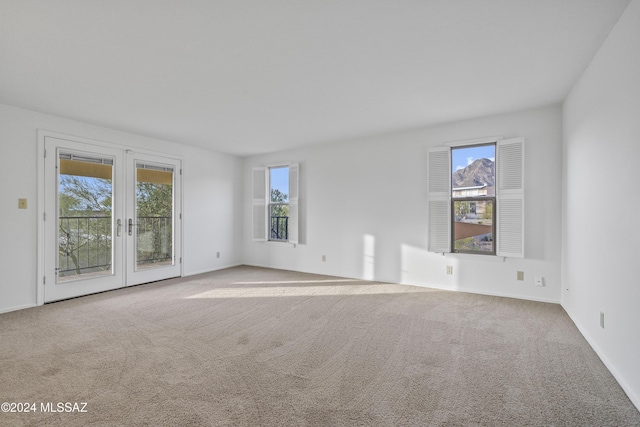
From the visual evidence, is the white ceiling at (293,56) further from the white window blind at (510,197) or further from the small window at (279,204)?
the small window at (279,204)

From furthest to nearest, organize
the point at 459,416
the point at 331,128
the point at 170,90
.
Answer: the point at 331,128 < the point at 170,90 < the point at 459,416

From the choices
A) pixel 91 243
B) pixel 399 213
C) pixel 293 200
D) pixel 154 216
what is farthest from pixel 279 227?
pixel 91 243

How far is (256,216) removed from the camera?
22.2ft

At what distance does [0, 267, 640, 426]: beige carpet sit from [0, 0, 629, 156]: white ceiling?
249cm

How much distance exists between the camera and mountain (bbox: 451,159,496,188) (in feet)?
14.4

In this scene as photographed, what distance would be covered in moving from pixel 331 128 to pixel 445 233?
7.71ft

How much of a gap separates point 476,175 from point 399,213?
4.10ft

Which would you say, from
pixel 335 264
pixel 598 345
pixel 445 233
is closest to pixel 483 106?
pixel 445 233

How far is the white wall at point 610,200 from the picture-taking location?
78.5 inches

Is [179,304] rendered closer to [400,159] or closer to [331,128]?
[331,128]

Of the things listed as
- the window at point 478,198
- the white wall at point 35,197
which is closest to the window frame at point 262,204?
the white wall at point 35,197

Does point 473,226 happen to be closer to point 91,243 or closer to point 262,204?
point 262,204

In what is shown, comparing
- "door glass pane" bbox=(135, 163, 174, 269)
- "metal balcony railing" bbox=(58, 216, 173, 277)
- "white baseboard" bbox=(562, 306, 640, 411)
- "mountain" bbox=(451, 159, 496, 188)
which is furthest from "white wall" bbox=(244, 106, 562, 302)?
"metal balcony railing" bbox=(58, 216, 173, 277)

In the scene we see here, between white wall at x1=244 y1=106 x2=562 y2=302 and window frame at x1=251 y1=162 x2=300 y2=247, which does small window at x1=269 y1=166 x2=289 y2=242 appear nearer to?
window frame at x1=251 y1=162 x2=300 y2=247
